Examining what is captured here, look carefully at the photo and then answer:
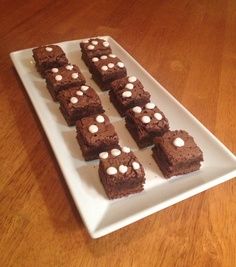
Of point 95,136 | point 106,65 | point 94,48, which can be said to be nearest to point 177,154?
point 95,136

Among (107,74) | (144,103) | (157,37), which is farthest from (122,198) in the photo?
(157,37)

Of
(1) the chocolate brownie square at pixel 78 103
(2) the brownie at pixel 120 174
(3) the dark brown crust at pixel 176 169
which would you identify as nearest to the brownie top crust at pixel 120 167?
(2) the brownie at pixel 120 174

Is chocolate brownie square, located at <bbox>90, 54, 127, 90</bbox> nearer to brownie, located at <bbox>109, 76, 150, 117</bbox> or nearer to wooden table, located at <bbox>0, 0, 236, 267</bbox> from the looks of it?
brownie, located at <bbox>109, 76, 150, 117</bbox>

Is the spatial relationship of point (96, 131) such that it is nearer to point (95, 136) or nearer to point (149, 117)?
point (95, 136)

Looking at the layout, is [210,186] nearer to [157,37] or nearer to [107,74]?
[107,74]

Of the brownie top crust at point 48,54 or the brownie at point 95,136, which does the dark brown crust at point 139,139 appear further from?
the brownie top crust at point 48,54

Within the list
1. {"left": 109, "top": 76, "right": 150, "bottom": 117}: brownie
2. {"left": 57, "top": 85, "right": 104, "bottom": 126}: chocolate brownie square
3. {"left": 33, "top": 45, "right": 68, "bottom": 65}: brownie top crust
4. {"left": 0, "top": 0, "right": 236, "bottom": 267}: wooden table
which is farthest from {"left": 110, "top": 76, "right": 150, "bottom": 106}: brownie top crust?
{"left": 33, "top": 45, "right": 68, "bottom": 65}: brownie top crust
